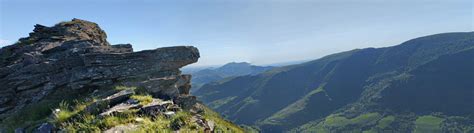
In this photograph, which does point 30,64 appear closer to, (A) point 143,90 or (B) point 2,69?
(B) point 2,69

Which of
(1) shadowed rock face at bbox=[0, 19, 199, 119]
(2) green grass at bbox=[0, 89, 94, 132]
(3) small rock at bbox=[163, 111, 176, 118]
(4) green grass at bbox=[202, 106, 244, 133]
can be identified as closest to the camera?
(3) small rock at bbox=[163, 111, 176, 118]

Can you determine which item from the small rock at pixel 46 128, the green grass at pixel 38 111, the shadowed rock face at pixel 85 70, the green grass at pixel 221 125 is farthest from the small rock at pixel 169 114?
the green grass at pixel 38 111

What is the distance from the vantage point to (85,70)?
81.8 feet

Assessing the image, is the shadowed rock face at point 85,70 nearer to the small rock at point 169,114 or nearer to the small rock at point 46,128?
the small rock at point 169,114

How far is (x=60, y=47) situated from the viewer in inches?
1200

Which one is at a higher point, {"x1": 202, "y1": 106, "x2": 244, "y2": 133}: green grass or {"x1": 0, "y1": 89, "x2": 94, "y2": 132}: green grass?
{"x1": 0, "y1": 89, "x2": 94, "y2": 132}: green grass

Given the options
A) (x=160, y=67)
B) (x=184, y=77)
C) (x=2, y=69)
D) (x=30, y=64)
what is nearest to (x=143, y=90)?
(x=160, y=67)

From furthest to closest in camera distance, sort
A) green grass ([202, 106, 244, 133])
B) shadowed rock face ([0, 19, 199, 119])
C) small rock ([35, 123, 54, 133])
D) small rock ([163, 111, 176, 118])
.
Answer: shadowed rock face ([0, 19, 199, 119]) → green grass ([202, 106, 244, 133]) → small rock ([163, 111, 176, 118]) → small rock ([35, 123, 54, 133])

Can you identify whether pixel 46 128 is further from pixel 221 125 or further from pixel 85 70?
pixel 221 125

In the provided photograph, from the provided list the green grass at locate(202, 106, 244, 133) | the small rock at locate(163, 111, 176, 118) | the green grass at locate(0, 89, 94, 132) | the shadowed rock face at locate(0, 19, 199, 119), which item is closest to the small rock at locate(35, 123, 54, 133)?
the green grass at locate(0, 89, 94, 132)

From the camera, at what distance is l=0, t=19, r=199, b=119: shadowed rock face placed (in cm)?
2453

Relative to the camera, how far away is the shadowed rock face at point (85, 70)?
966 inches

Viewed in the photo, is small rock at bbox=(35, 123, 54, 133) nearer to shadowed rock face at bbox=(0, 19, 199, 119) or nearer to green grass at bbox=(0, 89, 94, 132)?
green grass at bbox=(0, 89, 94, 132)

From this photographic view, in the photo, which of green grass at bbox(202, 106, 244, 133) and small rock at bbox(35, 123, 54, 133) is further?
green grass at bbox(202, 106, 244, 133)
